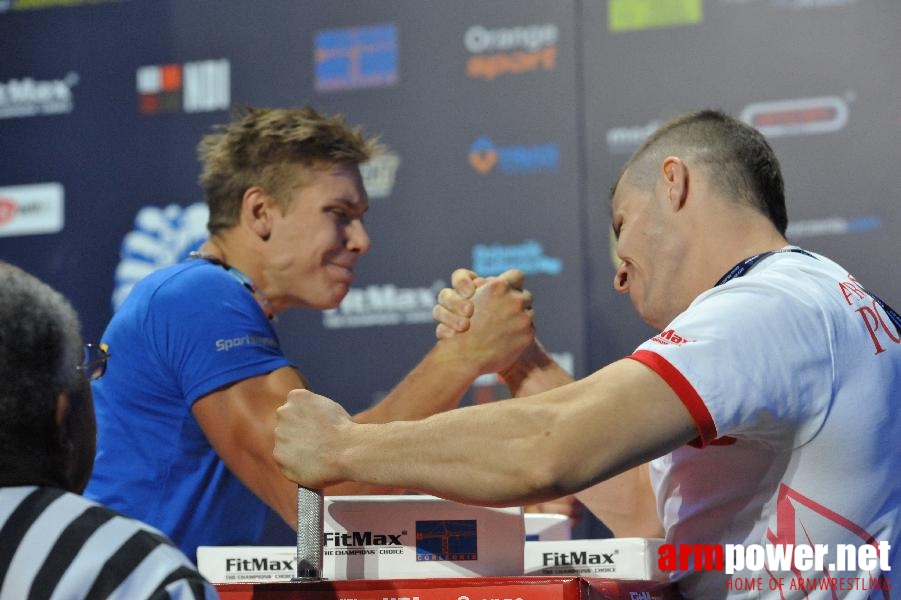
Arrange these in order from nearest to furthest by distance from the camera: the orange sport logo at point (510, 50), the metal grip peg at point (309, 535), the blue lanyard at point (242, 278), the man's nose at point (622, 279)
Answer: the metal grip peg at point (309, 535) → the man's nose at point (622, 279) → the blue lanyard at point (242, 278) → the orange sport logo at point (510, 50)

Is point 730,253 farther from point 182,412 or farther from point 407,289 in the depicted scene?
point 407,289

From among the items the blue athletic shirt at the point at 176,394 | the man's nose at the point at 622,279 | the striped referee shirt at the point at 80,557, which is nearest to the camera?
the striped referee shirt at the point at 80,557

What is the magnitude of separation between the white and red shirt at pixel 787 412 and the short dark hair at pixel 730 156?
178 millimetres

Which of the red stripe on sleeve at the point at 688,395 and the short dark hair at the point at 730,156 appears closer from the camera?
the red stripe on sleeve at the point at 688,395

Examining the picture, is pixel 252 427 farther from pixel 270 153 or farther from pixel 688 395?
pixel 688 395

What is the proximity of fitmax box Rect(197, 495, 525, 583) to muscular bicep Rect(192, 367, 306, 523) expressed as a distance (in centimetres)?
48

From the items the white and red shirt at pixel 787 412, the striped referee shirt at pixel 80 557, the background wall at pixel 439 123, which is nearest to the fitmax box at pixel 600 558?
the white and red shirt at pixel 787 412

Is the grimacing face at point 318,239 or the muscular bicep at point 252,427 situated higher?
the grimacing face at point 318,239

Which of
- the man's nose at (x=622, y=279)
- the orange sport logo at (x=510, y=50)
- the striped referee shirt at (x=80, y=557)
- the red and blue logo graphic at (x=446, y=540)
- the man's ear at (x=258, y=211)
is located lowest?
the red and blue logo graphic at (x=446, y=540)

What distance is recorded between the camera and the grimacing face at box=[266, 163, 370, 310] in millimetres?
2541

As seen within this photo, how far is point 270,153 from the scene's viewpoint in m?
2.57

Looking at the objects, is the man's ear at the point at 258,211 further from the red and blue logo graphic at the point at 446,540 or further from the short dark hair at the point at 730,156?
the red and blue logo graphic at the point at 446,540

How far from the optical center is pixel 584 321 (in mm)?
3645

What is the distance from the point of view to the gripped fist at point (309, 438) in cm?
143
